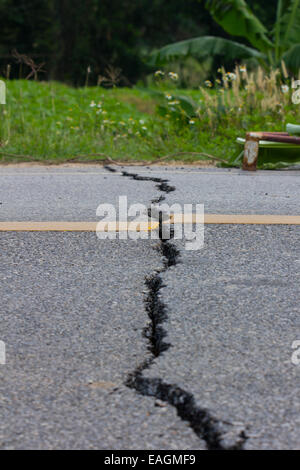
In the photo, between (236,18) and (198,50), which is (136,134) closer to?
(236,18)

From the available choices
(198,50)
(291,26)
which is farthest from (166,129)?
(291,26)

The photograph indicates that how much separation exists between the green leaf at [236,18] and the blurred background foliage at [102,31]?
1082 cm

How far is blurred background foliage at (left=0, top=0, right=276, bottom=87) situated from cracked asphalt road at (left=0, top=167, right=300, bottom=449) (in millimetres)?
20266

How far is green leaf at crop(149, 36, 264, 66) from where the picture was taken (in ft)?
39.0

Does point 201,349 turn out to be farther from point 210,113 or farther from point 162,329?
point 210,113

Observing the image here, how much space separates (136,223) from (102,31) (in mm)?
24554

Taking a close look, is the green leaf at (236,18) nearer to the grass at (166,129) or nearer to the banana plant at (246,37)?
the banana plant at (246,37)

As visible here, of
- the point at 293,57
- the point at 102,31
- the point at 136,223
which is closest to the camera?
the point at 136,223

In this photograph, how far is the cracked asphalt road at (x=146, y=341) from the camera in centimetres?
145

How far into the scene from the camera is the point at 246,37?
12336 mm

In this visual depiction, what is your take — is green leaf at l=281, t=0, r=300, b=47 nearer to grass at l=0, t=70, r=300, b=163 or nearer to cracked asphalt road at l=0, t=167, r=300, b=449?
grass at l=0, t=70, r=300, b=163

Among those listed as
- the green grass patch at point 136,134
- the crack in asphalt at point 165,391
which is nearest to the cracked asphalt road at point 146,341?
the crack in asphalt at point 165,391

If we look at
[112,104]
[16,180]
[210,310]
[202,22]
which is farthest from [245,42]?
[210,310]

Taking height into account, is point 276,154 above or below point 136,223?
above
